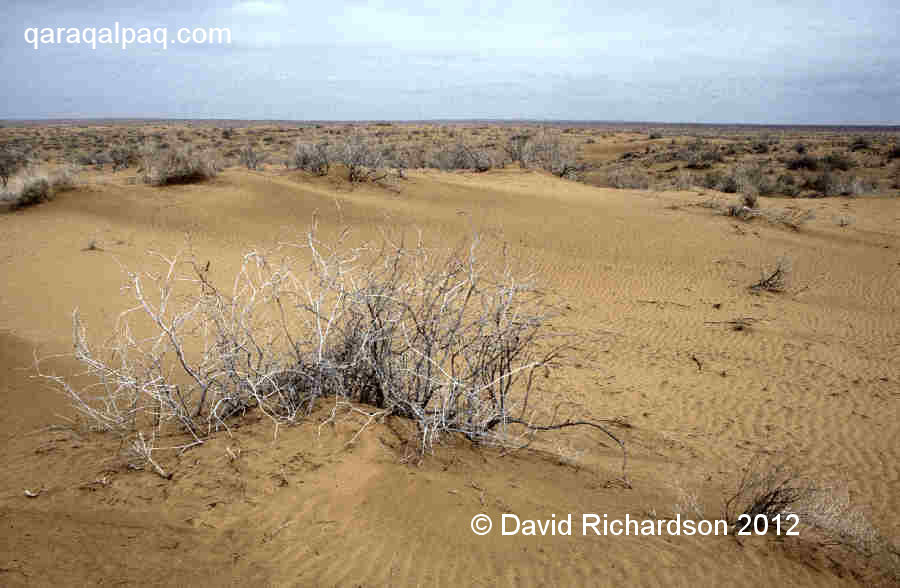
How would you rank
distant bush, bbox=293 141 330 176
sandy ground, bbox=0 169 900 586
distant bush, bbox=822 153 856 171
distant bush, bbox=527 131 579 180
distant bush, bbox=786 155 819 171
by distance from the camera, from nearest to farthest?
1. sandy ground, bbox=0 169 900 586
2. distant bush, bbox=293 141 330 176
3. distant bush, bbox=527 131 579 180
4. distant bush, bbox=822 153 856 171
5. distant bush, bbox=786 155 819 171

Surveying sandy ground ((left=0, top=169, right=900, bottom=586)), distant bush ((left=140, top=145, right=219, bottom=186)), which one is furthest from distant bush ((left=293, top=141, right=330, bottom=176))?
sandy ground ((left=0, top=169, right=900, bottom=586))

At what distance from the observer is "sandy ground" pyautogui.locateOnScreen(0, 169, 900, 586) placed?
280cm

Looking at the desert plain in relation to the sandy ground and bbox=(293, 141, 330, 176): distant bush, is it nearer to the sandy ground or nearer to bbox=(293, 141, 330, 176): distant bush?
the sandy ground

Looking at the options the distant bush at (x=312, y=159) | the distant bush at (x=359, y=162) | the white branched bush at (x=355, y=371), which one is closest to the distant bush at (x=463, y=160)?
the distant bush at (x=359, y=162)

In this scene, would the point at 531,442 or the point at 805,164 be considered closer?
the point at 531,442

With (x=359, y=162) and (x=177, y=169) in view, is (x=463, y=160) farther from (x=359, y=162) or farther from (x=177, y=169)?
(x=177, y=169)


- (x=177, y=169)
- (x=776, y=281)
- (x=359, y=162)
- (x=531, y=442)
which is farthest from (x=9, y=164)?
(x=776, y=281)

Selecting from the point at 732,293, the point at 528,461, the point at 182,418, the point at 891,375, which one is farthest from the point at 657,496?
the point at 732,293

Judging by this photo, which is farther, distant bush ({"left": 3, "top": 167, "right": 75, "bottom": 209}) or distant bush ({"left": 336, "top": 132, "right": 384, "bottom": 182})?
distant bush ({"left": 336, "top": 132, "right": 384, "bottom": 182})

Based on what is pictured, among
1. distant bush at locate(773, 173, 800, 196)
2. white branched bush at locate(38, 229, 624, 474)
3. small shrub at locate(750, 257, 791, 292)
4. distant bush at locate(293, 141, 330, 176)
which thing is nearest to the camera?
white branched bush at locate(38, 229, 624, 474)

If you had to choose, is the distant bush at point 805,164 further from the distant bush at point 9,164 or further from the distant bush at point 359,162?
the distant bush at point 9,164

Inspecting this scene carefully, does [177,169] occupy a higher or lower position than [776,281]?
higher

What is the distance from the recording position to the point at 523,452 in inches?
160

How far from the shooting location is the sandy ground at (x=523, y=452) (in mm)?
2797
